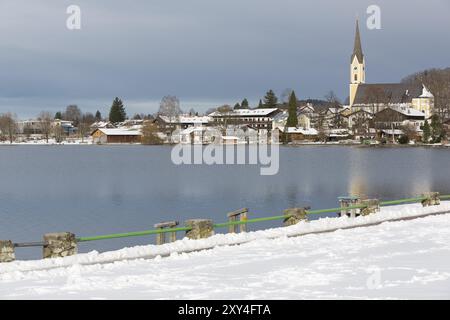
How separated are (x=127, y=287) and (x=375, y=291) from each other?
5.40 m

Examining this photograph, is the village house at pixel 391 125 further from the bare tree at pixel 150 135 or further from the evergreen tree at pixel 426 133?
the bare tree at pixel 150 135

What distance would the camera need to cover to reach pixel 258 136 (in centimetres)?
19838

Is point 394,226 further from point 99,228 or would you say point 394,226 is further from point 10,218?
point 10,218

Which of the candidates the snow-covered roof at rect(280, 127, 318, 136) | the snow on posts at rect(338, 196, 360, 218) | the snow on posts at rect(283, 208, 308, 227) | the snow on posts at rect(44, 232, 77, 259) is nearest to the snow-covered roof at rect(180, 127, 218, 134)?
the snow-covered roof at rect(280, 127, 318, 136)

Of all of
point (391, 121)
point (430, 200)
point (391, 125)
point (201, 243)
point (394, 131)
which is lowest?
point (201, 243)

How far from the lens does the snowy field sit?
14023 millimetres

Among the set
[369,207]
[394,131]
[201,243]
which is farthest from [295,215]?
[394,131]

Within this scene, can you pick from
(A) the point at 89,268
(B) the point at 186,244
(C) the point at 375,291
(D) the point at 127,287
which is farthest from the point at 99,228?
(C) the point at 375,291

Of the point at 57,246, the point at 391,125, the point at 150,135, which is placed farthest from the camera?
the point at 150,135

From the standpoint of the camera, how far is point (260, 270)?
1658cm

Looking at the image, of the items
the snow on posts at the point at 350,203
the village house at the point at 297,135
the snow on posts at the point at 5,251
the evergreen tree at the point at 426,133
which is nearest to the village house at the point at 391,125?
the evergreen tree at the point at 426,133

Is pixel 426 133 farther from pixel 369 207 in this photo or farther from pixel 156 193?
pixel 369 207

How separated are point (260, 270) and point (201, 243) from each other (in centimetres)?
482

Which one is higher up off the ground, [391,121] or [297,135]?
[391,121]
